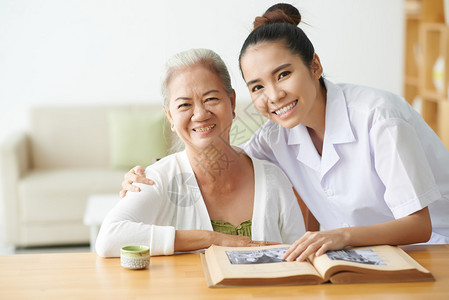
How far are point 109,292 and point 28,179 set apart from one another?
120 inches

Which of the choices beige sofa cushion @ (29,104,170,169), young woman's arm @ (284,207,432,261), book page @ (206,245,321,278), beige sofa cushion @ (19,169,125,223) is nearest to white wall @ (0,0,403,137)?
beige sofa cushion @ (29,104,170,169)

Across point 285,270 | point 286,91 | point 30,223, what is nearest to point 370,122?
point 286,91

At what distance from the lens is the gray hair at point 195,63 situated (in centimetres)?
171

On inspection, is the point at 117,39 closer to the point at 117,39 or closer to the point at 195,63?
the point at 117,39

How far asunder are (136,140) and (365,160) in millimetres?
2830

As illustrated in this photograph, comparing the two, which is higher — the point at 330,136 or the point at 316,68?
the point at 316,68

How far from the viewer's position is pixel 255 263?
1.36 m

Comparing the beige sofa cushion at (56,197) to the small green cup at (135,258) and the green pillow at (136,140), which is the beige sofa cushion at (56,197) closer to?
the green pillow at (136,140)

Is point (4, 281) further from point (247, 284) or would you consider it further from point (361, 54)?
point (361, 54)

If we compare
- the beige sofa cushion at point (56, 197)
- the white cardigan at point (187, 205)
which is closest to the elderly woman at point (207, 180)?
the white cardigan at point (187, 205)

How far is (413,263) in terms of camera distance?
136 centimetres

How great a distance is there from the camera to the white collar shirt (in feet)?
5.13

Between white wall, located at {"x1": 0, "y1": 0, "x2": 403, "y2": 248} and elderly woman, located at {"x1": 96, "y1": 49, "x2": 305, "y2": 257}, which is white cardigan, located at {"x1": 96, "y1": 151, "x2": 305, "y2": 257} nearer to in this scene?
elderly woman, located at {"x1": 96, "y1": 49, "x2": 305, "y2": 257}

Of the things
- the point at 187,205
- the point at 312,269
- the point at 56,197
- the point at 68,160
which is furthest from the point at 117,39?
the point at 312,269
